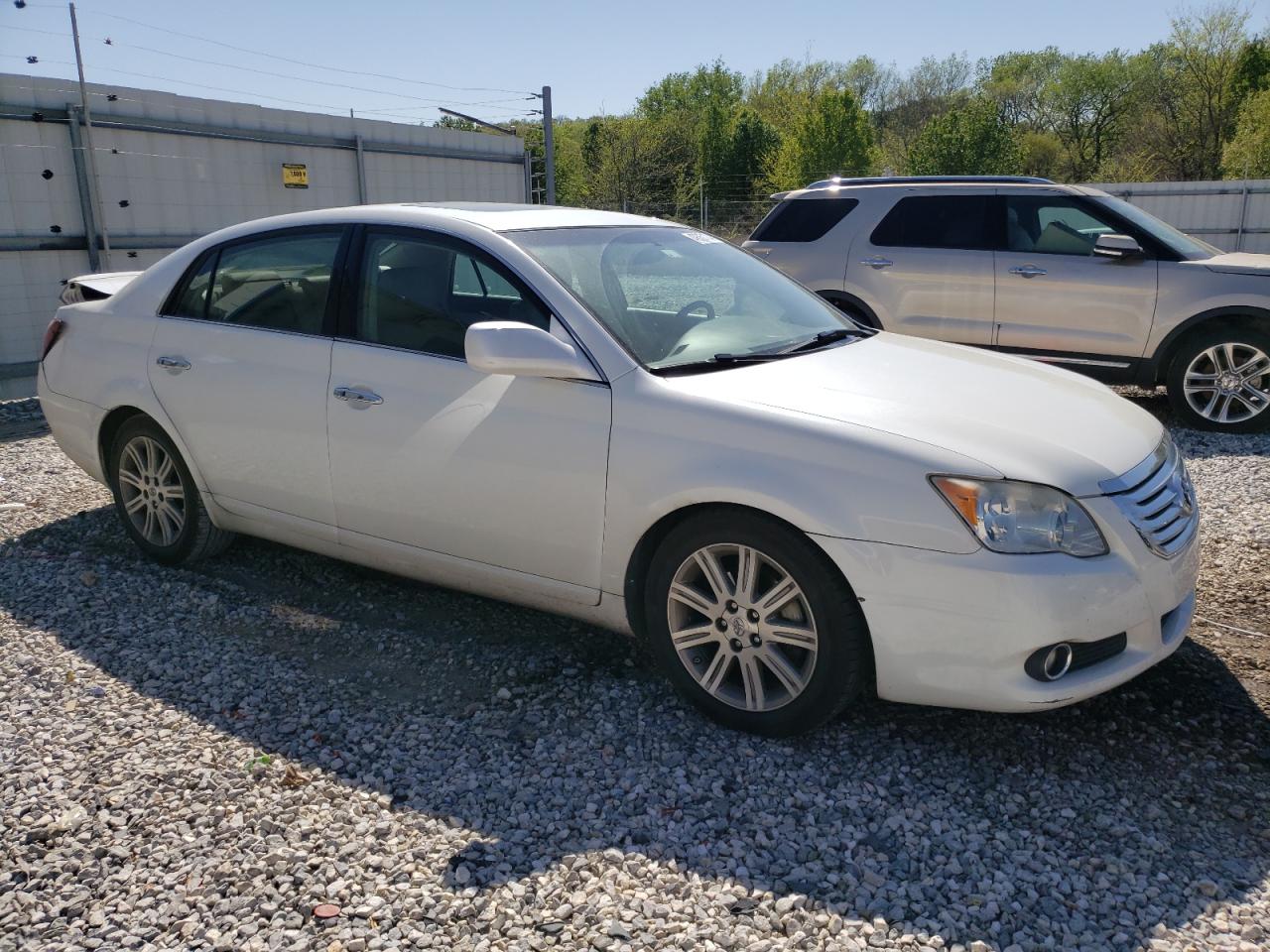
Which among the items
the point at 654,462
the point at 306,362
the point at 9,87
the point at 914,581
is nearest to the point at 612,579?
the point at 654,462

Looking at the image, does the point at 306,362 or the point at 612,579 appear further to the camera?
the point at 306,362

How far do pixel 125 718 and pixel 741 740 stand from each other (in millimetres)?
2123

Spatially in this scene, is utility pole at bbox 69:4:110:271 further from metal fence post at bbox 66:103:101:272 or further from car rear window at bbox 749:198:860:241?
car rear window at bbox 749:198:860:241

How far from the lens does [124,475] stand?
503 cm

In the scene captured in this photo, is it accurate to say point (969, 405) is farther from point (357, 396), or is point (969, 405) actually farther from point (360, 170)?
point (360, 170)

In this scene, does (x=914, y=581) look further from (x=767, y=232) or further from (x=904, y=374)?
(x=767, y=232)

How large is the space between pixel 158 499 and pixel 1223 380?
7.36 meters

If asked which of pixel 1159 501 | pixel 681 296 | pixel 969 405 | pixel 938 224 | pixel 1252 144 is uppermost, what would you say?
pixel 1252 144

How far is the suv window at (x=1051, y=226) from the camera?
325 inches

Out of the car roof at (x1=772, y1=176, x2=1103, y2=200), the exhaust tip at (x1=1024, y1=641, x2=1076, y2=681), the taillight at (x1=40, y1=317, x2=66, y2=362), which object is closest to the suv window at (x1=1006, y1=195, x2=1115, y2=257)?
the car roof at (x1=772, y1=176, x2=1103, y2=200)

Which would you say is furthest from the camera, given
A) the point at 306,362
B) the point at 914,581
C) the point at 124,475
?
the point at 124,475

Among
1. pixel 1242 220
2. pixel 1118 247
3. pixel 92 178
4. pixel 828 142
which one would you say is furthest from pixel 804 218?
pixel 828 142

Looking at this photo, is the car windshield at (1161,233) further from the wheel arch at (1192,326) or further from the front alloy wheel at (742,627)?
the front alloy wheel at (742,627)

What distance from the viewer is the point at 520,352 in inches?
135
